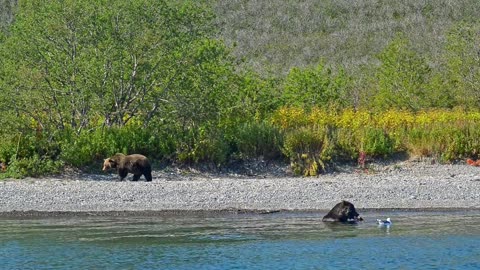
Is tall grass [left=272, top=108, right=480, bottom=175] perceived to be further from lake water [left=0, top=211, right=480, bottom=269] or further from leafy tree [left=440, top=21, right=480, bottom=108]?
lake water [left=0, top=211, right=480, bottom=269]

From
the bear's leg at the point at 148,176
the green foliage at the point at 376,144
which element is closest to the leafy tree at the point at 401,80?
the green foliage at the point at 376,144

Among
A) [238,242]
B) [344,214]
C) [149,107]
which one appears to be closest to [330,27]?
[149,107]

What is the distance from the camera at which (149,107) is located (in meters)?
24.6

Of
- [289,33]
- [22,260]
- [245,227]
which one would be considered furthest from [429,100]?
[289,33]

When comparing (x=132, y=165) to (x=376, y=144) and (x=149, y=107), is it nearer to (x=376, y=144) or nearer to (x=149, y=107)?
(x=149, y=107)

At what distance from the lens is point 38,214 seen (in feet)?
60.5

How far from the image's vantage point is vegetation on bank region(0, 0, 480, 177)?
23.1 meters

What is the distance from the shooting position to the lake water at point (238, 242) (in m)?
14.5

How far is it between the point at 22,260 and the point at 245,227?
4.32 meters

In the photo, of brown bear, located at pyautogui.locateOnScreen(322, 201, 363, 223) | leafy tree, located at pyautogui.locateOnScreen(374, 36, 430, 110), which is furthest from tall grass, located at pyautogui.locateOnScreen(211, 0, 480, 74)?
brown bear, located at pyautogui.locateOnScreen(322, 201, 363, 223)

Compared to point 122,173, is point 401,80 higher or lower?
higher

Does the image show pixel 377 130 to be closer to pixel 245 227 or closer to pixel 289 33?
pixel 245 227

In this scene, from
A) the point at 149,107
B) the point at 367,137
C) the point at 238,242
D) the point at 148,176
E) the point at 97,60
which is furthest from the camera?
the point at 367,137

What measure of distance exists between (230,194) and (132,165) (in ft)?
9.07
